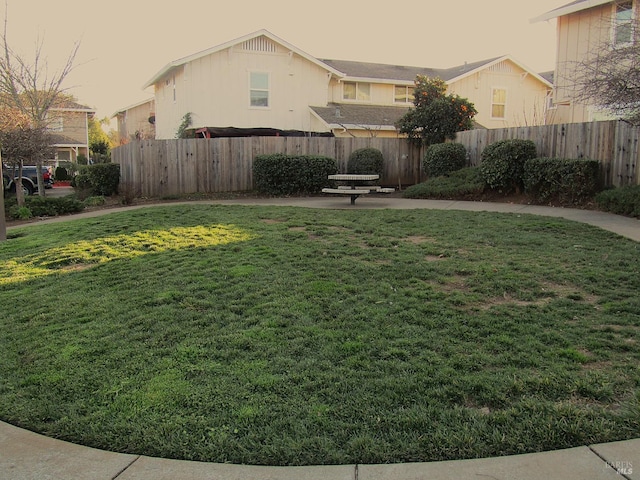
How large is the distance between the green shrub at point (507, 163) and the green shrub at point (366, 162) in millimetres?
4593

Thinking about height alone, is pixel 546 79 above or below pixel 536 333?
above

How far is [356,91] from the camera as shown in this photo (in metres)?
27.7

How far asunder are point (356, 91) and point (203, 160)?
1275 cm

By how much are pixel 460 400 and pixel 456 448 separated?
1.70 ft

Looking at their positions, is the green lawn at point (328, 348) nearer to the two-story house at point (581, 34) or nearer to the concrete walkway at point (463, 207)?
Answer: the concrete walkway at point (463, 207)

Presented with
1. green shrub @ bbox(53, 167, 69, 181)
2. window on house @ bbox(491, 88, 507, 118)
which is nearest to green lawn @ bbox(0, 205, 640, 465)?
window on house @ bbox(491, 88, 507, 118)

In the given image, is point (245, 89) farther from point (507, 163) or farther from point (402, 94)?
point (507, 163)

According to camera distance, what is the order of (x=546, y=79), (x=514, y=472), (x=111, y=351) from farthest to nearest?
1. (x=546, y=79)
2. (x=111, y=351)
3. (x=514, y=472)

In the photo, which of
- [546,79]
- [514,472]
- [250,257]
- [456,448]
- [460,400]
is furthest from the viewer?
[546,79]

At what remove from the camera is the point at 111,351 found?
4316 mm

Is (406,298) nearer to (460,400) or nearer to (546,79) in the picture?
(460,400)

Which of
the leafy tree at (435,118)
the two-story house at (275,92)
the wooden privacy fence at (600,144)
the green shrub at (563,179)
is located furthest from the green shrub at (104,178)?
the green shrub at (563,179)

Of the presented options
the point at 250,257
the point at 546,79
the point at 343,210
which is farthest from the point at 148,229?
the point at 546,79

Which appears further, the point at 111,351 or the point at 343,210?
the point at 343,210
